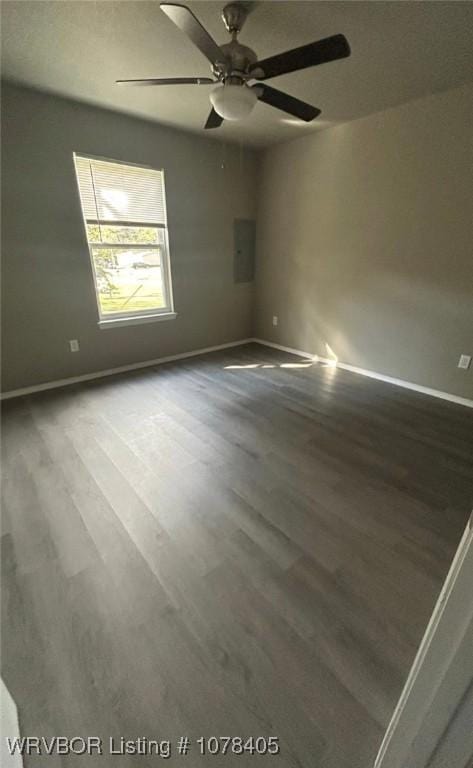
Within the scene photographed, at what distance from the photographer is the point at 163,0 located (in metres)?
1.61

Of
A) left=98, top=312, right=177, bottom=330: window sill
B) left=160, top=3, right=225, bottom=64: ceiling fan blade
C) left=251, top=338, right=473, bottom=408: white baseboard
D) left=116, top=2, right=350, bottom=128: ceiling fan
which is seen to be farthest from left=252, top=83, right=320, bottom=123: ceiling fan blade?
left=251, top=338, right=473, bottom=408: white baseboard

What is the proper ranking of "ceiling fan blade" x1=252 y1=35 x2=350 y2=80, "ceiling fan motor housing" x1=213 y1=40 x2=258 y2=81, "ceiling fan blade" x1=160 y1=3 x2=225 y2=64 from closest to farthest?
"ceiling fan blade" x1=160 y1=3 x2=225 y2=64 → "ceiling fan blade" x1=252 y1=35 x2=350 y2=80 → "ceiling fan motor housing" x1=213 y1=40 x2=258 y2=81

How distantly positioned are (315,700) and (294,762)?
0.16 m

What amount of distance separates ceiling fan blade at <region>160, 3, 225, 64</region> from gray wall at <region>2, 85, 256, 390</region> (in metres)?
1.90

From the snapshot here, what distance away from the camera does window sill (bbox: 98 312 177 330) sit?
3.34 meters

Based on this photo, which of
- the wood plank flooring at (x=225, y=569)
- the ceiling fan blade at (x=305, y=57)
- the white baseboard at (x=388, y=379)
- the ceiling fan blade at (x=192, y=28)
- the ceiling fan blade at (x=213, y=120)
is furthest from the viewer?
the white baseboard at (x=388, y=379)

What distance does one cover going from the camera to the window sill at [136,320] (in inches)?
131

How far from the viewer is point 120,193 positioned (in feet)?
10.2

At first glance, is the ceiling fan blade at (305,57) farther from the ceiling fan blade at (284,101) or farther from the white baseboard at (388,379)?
the white baseboard at (388,379)

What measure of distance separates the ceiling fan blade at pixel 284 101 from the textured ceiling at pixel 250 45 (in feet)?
1.10

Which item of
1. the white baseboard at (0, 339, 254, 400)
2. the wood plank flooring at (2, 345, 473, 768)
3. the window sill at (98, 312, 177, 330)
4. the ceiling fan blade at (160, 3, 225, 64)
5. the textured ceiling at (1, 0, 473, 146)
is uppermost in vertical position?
the textured ceiling at (1, 0, 473, 146)

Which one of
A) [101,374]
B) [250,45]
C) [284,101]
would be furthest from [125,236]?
[284,101]

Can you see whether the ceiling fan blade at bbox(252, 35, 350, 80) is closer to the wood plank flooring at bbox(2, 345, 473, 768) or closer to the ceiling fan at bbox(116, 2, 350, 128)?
the ceiling fan at bbox(116, 2, 350, 128)

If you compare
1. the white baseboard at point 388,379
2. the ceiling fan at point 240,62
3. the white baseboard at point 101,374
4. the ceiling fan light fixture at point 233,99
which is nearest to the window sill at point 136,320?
the white baseboard at point 101,374
